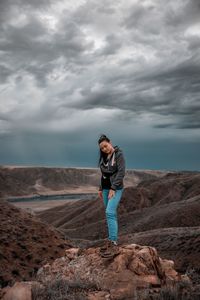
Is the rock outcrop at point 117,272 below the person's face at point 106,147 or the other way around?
below

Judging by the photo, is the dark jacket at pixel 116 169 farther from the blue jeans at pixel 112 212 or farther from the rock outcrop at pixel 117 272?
the rock outcrop at pixel 117 272

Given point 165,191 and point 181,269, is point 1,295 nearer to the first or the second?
point 181,269

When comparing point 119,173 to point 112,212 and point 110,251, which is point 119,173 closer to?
point 112,212

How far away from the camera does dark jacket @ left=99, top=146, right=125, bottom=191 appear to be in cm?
1181

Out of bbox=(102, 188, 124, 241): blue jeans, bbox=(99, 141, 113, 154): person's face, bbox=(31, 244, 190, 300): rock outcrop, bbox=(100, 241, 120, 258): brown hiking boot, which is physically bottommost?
bbox=(31, 244, 190, 300): rock outcrop

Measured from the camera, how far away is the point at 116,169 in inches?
469

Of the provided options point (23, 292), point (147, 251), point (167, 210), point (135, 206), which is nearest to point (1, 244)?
point (147, 251)

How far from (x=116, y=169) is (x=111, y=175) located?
233mm

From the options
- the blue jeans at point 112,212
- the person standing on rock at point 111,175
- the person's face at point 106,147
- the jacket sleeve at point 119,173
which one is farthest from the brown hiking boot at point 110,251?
the person's face at point 106,147

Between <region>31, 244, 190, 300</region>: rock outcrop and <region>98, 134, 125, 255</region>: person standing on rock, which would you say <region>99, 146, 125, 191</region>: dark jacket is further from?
<region>31, 244, 190, 300</region>: rock outcrop

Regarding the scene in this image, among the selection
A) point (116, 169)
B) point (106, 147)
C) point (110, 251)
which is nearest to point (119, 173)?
point (116, 169)

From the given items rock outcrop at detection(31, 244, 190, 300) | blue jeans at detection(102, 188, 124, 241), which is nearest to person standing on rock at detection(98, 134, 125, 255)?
blue jeans at detection(102, 188, 124, 241)

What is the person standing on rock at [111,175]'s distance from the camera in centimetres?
1184

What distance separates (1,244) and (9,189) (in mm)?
172736
